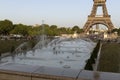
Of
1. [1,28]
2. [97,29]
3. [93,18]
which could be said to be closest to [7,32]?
[1,28]

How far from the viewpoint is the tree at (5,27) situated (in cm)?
9166

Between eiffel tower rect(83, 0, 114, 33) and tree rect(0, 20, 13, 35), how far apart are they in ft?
97.3

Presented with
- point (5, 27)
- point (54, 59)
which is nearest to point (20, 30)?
point (5, 27)

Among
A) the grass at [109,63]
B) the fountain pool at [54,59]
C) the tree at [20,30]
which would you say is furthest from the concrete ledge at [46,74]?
the tree at [20,30]

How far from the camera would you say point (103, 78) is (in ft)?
13.6

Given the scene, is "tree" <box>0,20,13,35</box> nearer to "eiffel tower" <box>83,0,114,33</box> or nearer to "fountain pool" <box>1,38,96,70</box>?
"eiffel tower" <box>83,0,114,33</box>

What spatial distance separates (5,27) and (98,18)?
38.4 metres

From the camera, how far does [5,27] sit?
92.3 metres

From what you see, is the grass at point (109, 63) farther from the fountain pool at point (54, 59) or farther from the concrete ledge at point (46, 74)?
the concrete ledge at point (46, 74)

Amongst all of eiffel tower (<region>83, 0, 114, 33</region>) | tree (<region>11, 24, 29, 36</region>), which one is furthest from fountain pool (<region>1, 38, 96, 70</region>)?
eiffel tower (<region>83, 0, 114, 33</region>)

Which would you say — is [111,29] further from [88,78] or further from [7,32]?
[88,78]

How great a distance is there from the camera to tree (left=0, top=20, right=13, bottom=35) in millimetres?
91662

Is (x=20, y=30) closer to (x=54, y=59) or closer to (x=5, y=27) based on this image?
(x=5, y=27)

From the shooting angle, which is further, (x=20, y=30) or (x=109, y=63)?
(x=20, y=30)
